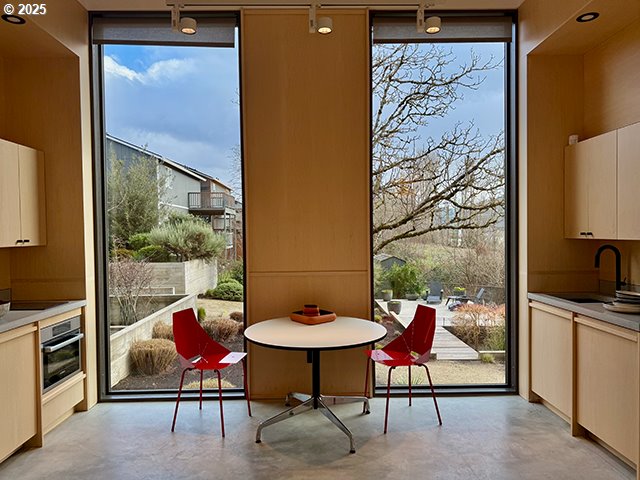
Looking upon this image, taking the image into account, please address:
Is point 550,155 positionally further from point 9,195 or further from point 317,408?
point 9,195

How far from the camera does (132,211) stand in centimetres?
373

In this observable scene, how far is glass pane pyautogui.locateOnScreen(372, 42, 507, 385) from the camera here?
377cm

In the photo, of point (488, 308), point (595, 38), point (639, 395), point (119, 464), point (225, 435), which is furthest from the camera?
point (488, 308)

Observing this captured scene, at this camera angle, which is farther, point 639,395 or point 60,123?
point 60,123

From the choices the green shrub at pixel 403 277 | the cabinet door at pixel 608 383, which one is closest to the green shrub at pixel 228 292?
the green shrub at pixel 403 277

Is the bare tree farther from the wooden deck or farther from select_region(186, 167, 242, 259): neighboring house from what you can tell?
select_region(186, 167, 242, 259): neighboring house

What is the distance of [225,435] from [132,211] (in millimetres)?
2056

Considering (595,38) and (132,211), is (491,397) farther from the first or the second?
(132,211)

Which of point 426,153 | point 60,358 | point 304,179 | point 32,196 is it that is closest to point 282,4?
point 304,179

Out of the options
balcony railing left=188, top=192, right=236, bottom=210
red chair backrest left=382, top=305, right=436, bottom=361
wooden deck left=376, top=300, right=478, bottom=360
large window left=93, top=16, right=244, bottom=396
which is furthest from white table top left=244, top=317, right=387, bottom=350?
balcony railing left=188, top=192, right=236, bottom=210

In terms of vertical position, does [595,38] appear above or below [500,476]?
above

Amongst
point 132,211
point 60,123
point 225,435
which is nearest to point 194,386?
point 225,435

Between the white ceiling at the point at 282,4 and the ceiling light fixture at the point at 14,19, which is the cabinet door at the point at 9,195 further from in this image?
the white ceiling at the point at 282,4

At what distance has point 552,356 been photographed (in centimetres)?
320
